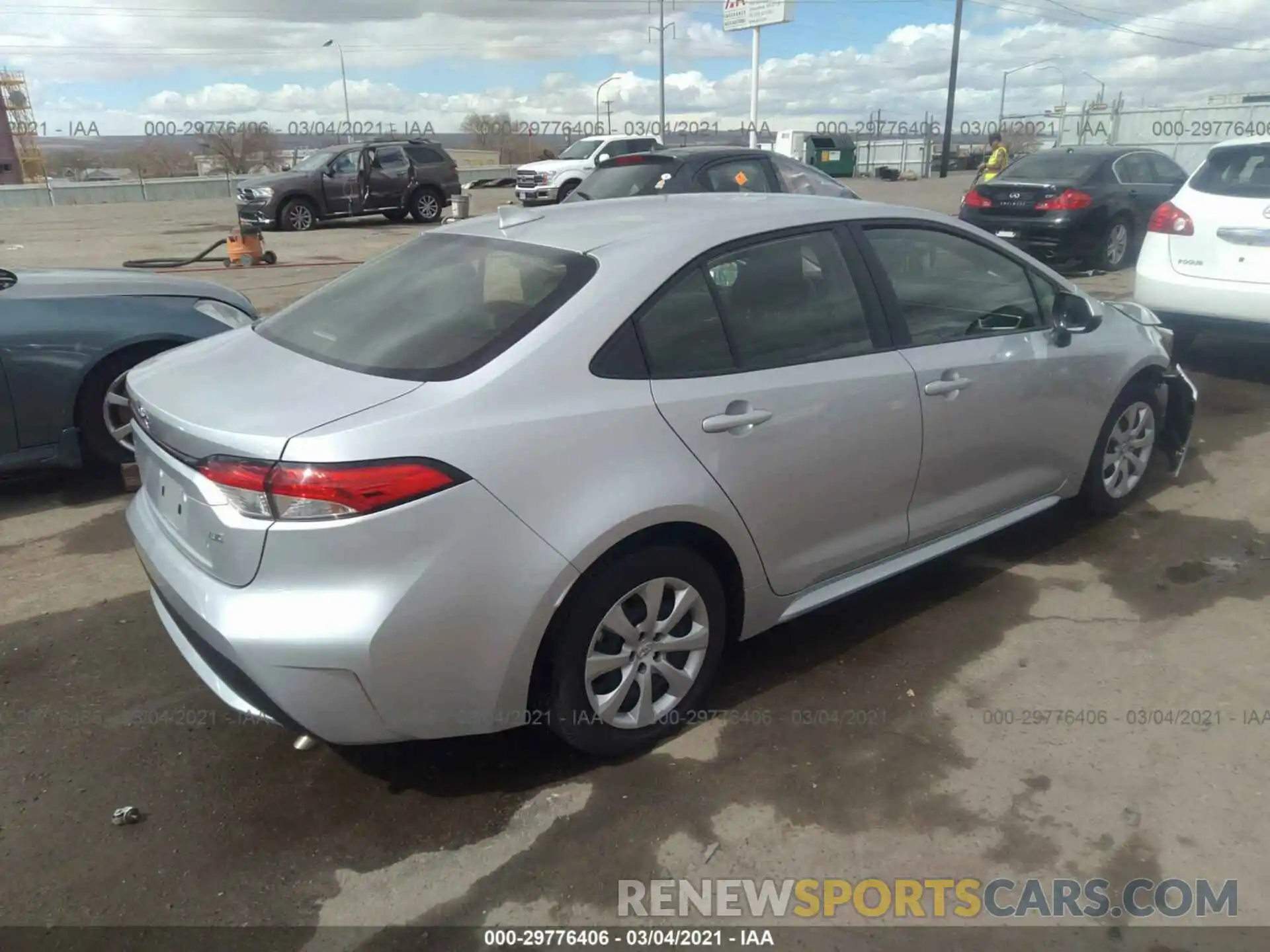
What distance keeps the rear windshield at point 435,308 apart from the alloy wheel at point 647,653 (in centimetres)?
85

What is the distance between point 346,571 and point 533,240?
1365mm

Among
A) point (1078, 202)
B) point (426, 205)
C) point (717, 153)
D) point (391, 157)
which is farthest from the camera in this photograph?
point (426, 205)

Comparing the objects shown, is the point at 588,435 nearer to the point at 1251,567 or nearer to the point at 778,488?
the point at 778,488

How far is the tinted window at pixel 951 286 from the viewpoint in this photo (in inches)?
138

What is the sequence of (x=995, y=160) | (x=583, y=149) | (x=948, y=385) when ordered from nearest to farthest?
(x=948, y=385) → (x=995, y=160) → (x=583, y=149)

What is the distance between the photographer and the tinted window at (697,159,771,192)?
29.8 ft

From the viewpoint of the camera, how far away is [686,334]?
288 cm

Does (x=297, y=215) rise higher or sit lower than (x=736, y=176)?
lower

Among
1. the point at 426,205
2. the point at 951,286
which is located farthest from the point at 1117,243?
the point at 426,205

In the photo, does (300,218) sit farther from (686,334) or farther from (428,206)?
(686,334)

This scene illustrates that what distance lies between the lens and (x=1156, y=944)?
228 cm

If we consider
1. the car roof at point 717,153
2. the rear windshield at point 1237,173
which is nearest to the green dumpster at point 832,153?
the car roof at point 717,153

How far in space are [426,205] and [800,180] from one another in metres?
13.3

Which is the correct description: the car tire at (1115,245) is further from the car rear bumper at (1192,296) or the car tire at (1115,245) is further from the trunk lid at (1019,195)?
the car rear bumper at (1192,296)
